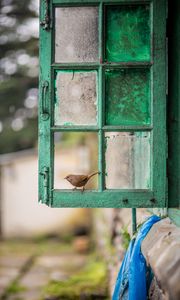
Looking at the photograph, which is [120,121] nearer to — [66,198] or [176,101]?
[176,101]

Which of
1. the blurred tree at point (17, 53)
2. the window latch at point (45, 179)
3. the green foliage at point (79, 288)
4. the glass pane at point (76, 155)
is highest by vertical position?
the blurred tree at point (17, 53)

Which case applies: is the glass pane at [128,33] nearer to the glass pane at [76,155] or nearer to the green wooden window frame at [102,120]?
the green wooden window frame at [102,120]

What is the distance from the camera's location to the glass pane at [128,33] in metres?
3.09

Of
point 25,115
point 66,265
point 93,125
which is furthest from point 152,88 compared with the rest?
point 25,115

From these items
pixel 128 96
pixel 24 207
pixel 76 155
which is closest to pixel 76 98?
pixel 128 96

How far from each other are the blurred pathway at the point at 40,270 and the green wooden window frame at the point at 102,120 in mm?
3120

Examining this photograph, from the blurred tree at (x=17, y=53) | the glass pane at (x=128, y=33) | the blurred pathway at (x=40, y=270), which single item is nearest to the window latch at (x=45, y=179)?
the glass pane at (x=128, y=33)

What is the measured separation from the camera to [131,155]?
331cm

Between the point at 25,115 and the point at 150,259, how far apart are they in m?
10.7

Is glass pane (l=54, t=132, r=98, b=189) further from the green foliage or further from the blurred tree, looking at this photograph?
the green foliage

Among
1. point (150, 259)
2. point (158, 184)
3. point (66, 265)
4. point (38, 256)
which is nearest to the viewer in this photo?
point (150, 259)

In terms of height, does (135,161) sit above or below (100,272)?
above

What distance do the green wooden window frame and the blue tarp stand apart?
0.19 metres

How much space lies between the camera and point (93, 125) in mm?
3123
